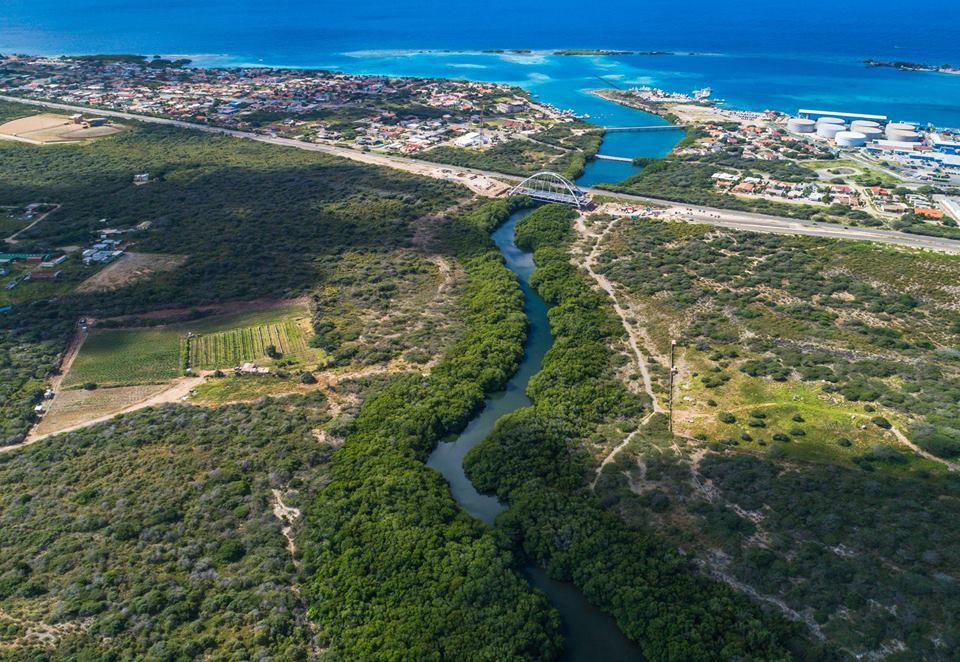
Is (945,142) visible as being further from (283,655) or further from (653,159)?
(283,655)

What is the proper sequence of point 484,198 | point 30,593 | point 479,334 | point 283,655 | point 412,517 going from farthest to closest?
point 484,198 < point 479,334 < point 412,517 < point 30,593 < point 283,655

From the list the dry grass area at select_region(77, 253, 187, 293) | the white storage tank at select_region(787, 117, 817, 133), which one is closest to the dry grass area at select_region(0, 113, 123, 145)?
the dry grass area at select_region(77, 253, 187, 293)

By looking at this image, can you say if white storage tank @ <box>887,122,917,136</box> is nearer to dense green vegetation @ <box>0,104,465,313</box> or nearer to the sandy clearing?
dense green vegetation @ <box>0,104,465,313</box>

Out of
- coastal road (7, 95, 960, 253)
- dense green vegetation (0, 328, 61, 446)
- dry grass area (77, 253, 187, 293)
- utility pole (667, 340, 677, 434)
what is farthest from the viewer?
coastal road (7, 95, 960, 253)

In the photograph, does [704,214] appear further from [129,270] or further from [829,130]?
[129,270]

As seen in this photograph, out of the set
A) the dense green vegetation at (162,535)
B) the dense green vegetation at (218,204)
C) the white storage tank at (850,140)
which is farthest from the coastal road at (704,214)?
the dense green vegetation at (162,535)

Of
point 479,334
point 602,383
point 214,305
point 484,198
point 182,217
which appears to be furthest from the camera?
point 484,198

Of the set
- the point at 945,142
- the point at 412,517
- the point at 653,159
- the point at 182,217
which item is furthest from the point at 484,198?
the point at 945,142
